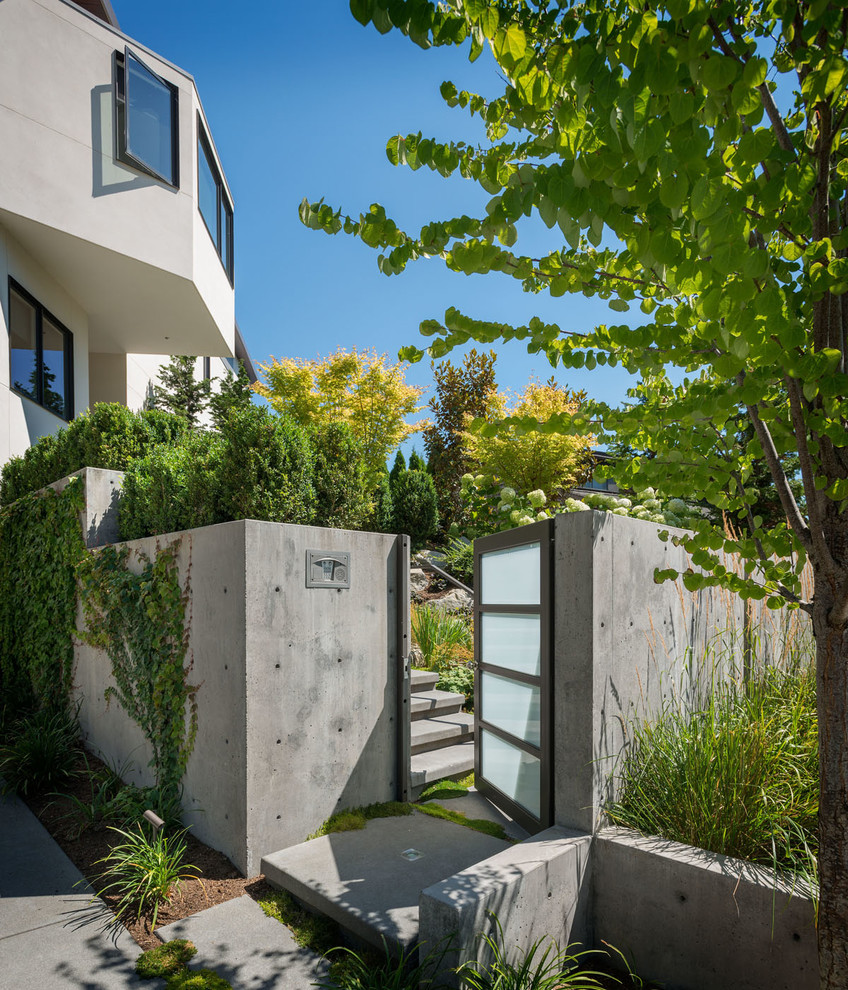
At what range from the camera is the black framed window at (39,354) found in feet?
27.8

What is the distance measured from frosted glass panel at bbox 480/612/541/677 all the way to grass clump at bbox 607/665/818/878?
0.74 meters

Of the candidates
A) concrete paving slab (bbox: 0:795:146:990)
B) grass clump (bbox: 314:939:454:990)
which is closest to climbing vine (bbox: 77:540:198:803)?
concrete paving slab (bbox: 0:795:146:990)

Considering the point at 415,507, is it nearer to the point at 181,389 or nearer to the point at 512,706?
the point at 181,389

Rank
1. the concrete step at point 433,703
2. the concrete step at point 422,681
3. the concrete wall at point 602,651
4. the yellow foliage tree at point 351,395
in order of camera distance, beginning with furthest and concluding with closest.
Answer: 1. the yellow foliage tree at point 351,395
2. the concrete step at point 422,681
3. the concrete step at point 433,703
4. the concrete wall at point 602,651

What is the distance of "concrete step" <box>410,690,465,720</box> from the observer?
564 cm

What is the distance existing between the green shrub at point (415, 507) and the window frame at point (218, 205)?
17.3 ft

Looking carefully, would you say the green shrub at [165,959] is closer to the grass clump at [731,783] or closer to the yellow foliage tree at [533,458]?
the grass clump at [731,783]

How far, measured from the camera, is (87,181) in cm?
837

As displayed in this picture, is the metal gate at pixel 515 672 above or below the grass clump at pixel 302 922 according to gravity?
above

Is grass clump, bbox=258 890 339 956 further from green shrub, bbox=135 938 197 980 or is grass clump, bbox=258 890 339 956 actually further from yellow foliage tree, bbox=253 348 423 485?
yellow foliage tree, bbox=253 348 423 485

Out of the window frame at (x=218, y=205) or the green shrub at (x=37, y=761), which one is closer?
the green shrub at (x=37, y=761)

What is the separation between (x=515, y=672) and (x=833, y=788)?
220 centimetres

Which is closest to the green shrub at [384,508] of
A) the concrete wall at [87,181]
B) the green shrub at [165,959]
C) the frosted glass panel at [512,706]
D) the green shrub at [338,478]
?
the concrete wall at [87,181]

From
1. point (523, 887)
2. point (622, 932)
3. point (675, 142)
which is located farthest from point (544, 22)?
point (622, 932)
